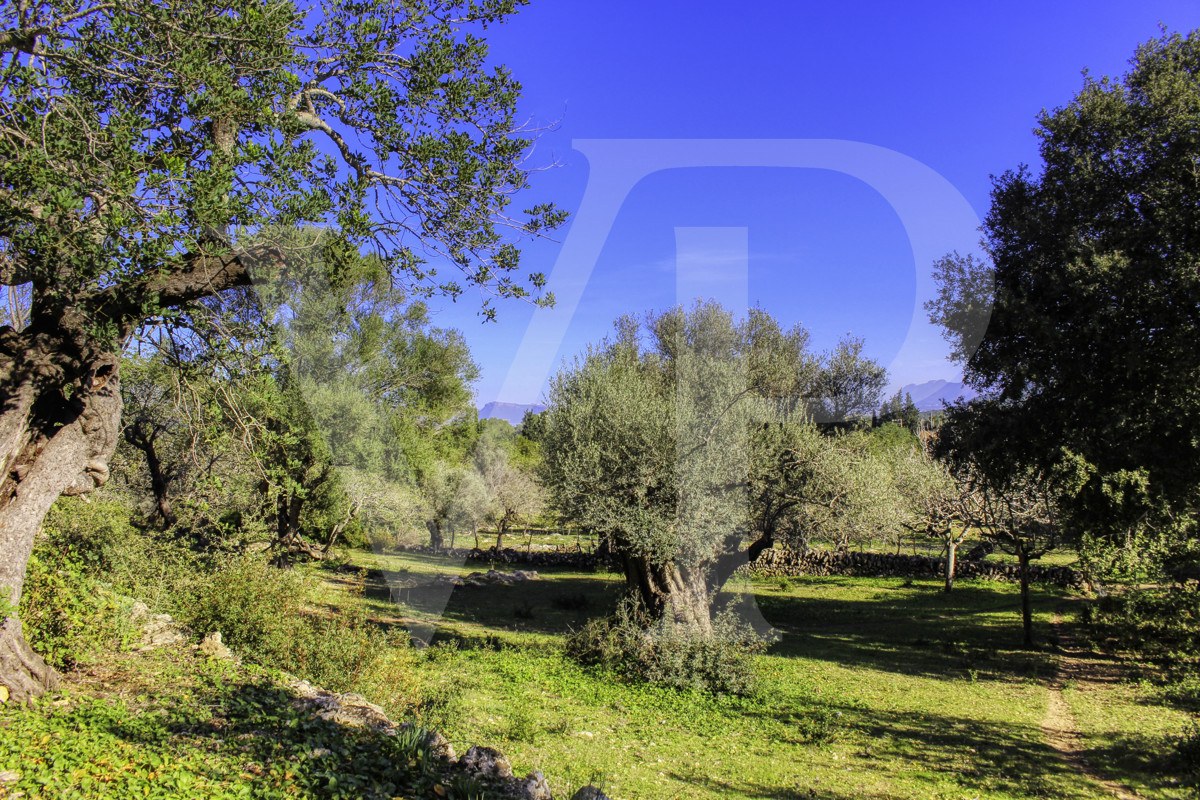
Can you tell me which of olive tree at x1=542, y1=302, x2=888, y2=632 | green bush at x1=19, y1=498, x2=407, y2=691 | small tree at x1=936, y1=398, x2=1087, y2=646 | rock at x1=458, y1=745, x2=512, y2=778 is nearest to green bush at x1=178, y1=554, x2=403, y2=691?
green bush at x1=19, y1=498, x2=407, y2=691

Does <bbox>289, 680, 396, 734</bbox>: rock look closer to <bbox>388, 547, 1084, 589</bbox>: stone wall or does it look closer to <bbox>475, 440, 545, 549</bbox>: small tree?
<bbox>388, 547, 1084, 589</bbox>: stone wall

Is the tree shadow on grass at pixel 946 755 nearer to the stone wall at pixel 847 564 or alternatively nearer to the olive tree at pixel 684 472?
the olive tree at pixel 684 472

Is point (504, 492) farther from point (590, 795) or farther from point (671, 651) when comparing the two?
point (590, 795)

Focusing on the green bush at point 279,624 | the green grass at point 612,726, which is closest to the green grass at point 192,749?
the green grass at point 612,726

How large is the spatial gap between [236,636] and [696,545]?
26.5 ft

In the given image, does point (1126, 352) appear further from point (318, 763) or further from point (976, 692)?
point (318, 763)

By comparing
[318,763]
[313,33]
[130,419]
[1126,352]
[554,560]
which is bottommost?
[554,560]

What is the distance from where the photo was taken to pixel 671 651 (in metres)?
11.4

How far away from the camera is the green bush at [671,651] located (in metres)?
11.1

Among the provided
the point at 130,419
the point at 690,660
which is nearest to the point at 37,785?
the point at 690,660

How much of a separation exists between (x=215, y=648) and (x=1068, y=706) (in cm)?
1388

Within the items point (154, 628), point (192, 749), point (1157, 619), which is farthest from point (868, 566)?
point (192, 749)

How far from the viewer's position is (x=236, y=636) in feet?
27.3

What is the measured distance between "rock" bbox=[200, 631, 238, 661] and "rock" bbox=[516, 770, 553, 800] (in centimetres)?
469
